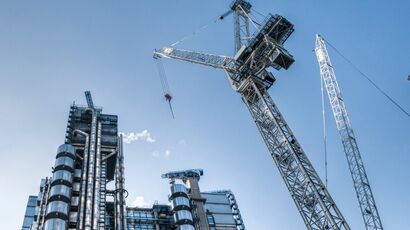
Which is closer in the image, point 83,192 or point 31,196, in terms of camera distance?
point 83,192

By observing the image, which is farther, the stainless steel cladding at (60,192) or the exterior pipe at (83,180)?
the stainless steel cladding at (60,192)

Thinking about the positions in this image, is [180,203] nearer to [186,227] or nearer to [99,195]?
[186,227]

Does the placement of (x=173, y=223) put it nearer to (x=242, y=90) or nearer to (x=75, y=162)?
(x=75, y=162)

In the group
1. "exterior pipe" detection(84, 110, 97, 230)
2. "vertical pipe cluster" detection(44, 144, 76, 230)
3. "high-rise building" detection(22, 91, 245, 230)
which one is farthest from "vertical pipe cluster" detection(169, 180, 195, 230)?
"vertical pipe cluster" detection(44, 144, 76, 230)

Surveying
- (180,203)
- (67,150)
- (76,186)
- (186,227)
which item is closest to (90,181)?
Answer: (76,186)

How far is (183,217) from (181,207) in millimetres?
3076

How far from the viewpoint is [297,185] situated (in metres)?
63.2

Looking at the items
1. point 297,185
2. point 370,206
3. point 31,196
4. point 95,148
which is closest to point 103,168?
point 95,148

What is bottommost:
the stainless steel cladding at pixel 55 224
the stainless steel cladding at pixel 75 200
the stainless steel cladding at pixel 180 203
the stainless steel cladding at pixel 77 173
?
the stainless steel cladding at pixel 55 224

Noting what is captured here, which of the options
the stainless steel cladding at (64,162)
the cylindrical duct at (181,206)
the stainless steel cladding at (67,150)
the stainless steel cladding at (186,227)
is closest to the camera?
the stainless steel cladding at (64,162)

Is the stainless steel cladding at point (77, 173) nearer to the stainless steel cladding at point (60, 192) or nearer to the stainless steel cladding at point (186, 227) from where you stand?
the stainless steel cladding at point (60, 192)

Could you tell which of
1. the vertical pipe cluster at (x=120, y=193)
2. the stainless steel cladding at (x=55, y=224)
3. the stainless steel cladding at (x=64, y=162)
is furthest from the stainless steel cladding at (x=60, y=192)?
the vertical pipe cluster at (x=120, y=193)

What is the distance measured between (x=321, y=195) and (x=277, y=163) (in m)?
9.47

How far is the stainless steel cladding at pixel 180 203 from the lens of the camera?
9362 centimetres
